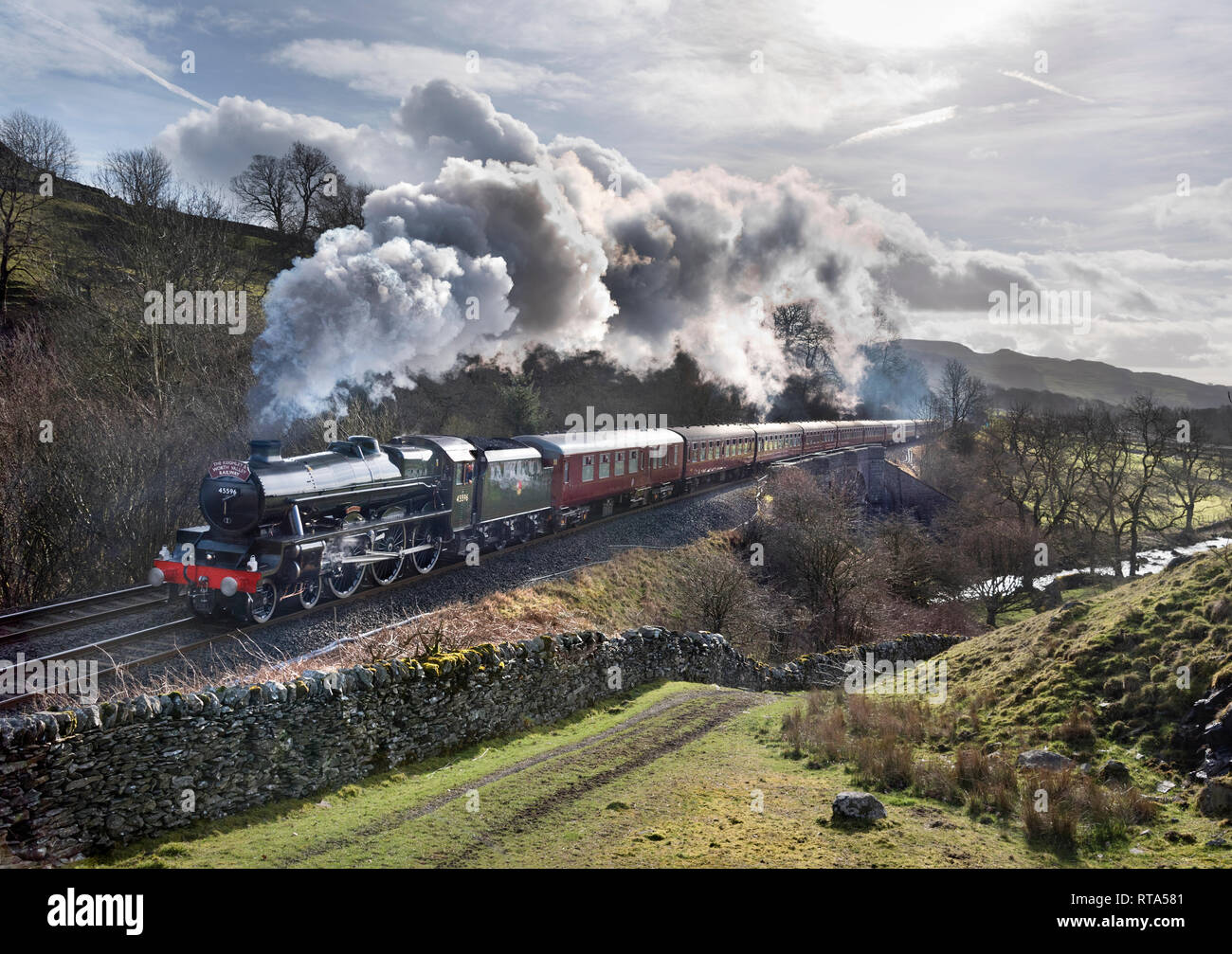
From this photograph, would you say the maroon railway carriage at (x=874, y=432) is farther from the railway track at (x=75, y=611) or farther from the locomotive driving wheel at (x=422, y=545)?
the railway track at (x=75, y=611)

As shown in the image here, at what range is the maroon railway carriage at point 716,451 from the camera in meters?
35.8

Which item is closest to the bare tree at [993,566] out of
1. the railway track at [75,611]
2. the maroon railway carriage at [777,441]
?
the maroon railway carriage at [777,441]

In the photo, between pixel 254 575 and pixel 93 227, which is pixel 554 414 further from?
pixel 254 575

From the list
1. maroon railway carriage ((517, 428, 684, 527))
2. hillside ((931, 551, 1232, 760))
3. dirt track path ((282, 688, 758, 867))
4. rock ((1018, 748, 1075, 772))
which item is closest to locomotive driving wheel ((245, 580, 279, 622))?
dirt track path ((282, 688, 758, 867))

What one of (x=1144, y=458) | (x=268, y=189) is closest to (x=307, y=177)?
(x=268, y=189)

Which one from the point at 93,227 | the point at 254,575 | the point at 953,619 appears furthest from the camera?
the point at 93,227

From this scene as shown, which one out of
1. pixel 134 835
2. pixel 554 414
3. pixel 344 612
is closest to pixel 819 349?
pixel 554 414

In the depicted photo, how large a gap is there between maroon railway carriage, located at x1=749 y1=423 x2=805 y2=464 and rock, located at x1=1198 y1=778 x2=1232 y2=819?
117 ft

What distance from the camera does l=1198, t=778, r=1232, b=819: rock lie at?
7492 mm

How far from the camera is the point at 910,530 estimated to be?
42875mm

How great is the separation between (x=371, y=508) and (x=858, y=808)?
12.1 metres

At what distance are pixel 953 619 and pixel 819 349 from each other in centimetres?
4271

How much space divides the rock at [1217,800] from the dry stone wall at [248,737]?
8922 mm

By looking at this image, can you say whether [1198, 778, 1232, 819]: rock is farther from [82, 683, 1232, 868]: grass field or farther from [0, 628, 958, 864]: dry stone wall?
[0, 628, 958, 864]: dry stone wall
